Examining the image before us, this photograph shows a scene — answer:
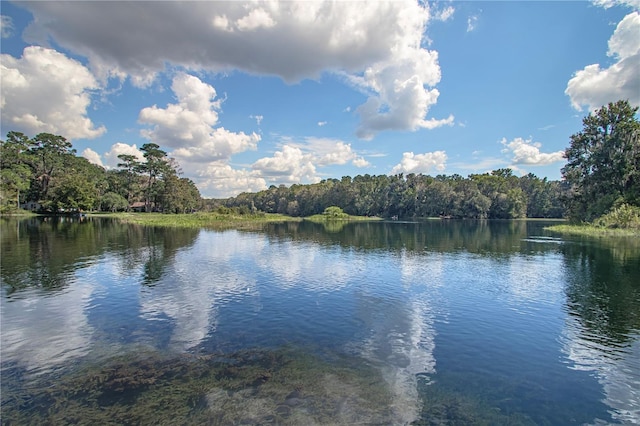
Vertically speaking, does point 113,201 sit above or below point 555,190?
below

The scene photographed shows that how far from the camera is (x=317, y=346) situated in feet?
49.9

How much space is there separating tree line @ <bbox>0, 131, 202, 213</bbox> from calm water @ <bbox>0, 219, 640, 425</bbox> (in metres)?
97.8

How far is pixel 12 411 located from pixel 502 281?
30.0 m

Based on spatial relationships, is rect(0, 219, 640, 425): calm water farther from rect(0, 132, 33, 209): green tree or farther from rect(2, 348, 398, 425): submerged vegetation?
rect(0, 132, 33, 209): green tree

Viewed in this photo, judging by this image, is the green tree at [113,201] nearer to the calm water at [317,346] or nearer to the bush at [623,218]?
the calm water at [317,346]

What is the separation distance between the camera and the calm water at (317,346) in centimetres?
1066

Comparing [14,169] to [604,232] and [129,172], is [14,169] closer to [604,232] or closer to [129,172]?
[129,172]

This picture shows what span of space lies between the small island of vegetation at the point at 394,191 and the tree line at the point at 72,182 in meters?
0.35

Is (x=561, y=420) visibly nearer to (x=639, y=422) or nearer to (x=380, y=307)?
(x=639, y=422)

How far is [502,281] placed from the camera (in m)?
28.0

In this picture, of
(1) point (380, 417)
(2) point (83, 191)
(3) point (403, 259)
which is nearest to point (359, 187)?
(2) point (83, 191)

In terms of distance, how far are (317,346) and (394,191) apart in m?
172

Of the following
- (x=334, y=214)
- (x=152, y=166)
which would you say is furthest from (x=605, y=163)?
(x=152, y=166)

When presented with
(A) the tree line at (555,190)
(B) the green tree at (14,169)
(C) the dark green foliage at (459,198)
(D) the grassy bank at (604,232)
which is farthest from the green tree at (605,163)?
(B) the green tree at (14,169)
